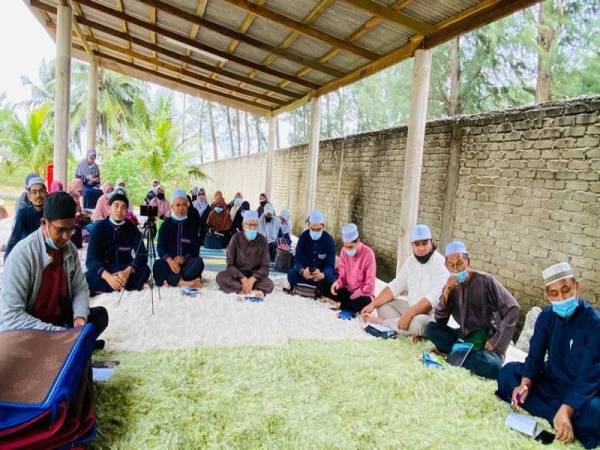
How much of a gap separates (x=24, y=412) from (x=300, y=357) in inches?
80.2

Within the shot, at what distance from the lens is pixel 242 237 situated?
5.60 m

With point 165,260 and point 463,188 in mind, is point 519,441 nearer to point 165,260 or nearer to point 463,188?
point 463,188

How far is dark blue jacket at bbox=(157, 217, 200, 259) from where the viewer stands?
571 centimetres

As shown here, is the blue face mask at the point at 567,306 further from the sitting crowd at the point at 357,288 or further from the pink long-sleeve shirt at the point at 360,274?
the pink long-sleeve shirt at the point at 360,274

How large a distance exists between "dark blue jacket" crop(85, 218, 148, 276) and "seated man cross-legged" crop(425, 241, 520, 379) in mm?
3446

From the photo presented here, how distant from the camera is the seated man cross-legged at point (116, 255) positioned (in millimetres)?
4676

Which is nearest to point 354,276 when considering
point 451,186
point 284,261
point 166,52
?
point 451,186

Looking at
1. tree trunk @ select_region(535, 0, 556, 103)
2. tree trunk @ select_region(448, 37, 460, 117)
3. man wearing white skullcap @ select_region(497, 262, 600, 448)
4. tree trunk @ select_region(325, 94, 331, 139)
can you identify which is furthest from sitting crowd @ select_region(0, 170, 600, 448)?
tree trunk @ select_region(325, 94, 331, 139)

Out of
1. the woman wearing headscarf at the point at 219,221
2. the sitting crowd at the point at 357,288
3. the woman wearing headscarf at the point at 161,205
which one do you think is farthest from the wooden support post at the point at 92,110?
the sitting crowd at the point at 357,288

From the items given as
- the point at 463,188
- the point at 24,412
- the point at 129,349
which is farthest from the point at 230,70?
the point at 24,412

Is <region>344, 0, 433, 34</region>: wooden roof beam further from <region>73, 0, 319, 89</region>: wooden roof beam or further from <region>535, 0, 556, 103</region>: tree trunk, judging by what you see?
<region>535, 0, 556, 103</region>: tree trunk

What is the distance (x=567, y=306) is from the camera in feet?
8.92

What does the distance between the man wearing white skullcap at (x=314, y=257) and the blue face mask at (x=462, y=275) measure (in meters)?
2.17

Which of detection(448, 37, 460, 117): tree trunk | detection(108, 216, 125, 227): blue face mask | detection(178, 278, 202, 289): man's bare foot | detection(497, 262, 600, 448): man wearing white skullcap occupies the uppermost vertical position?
detection(448, 37, 460, 117): tree trunk
